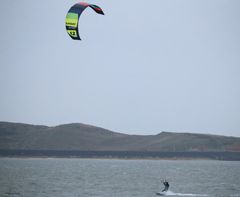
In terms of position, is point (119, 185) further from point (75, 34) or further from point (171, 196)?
point (75, 34)

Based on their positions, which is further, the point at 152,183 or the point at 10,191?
the point at 152,183

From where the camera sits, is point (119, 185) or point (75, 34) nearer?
point (75, 34)

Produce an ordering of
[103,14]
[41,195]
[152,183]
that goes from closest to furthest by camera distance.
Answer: [103,14], [41,195], [152,183]

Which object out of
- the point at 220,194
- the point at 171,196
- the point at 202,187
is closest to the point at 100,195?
the point at 171,196

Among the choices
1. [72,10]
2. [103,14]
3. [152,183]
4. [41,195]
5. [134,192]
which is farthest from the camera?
[152,183]

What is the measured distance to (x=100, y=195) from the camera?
249ft

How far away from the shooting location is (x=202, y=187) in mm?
90125

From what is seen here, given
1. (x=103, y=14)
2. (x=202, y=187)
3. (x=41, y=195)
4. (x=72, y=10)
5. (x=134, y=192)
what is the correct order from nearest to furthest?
(x=103, y=14) < (x=72, y=10) < (x=41, y=195) < (x=134, y=192) < (x=202, y=187)

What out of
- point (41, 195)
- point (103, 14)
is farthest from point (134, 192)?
point (103, 14)

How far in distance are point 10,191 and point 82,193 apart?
28.2 ft

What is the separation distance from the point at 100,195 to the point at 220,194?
509 inches

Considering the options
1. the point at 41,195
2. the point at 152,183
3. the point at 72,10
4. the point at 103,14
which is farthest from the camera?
the point at 152,183

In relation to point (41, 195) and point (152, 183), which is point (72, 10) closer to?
point (41, 195)

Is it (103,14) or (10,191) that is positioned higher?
(103,14)
